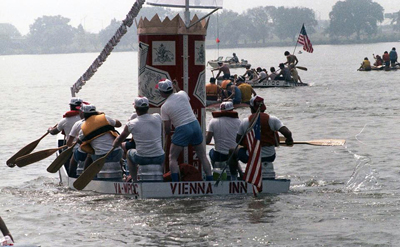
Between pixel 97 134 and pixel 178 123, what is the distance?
63.5 inches

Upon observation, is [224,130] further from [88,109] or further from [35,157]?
[35,157]

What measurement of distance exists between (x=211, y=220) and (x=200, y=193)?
1.47 meters

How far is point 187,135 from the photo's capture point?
14.1m

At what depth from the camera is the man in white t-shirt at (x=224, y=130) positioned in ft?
48.4

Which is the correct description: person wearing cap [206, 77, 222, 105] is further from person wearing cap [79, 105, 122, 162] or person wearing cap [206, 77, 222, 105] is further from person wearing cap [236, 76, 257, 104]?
person wearing cap [79, 105, 122, 162]

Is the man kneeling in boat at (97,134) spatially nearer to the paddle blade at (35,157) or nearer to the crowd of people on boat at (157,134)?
the crowd of people on boat at (157,134)

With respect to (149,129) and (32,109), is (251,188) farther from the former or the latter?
(32,109)

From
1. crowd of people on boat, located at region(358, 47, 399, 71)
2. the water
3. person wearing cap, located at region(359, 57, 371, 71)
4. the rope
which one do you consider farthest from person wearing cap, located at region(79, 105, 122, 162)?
person wearing cap, located at region(359, 57, 371, 71)

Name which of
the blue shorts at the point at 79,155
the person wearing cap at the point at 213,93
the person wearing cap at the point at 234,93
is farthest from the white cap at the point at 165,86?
the person wearing cap at the point at 213,93

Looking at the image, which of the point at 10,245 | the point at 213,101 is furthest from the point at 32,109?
the point at 10,245

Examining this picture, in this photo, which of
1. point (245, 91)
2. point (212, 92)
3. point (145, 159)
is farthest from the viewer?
point (212, 92)

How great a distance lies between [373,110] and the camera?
33000 mm

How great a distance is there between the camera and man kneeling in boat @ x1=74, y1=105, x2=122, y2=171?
14641mm

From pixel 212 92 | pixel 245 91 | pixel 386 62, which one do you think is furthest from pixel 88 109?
pixel 386 62
